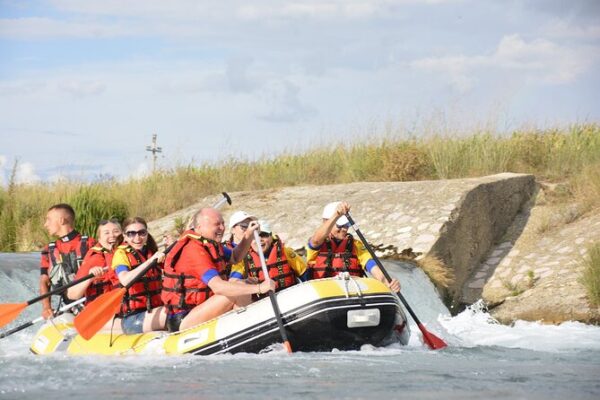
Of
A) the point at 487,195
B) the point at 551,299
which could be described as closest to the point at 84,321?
the point at 551,299

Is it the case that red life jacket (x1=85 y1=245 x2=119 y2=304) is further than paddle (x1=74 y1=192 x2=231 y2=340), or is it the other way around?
red life jacket (x1=85 y1=245 x2=119 y2=304)

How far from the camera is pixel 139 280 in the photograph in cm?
804

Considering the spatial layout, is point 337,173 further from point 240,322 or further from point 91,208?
point 240,322

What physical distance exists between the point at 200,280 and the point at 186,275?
0.11 meters

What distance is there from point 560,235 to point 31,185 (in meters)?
7.91

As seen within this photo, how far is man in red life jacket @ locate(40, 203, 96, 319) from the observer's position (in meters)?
8.78

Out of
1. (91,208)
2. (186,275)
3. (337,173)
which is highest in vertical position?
(337,173)

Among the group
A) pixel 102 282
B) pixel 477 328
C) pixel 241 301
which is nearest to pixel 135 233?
pixel 102 282

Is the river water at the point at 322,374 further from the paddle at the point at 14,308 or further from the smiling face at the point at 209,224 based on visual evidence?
the smiling face at the point at 209,224

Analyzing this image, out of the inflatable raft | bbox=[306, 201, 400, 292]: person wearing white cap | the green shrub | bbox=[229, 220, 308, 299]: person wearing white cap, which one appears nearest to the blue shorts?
the inflatable raft

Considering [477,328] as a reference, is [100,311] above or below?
above

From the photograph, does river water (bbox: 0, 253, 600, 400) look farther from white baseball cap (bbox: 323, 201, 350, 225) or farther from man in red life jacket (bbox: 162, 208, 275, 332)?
white baseball cap (bbox: 323, 201, 350, 225)

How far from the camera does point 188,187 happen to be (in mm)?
16844

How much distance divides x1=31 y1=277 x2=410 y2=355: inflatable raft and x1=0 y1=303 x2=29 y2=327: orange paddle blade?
0.85m
